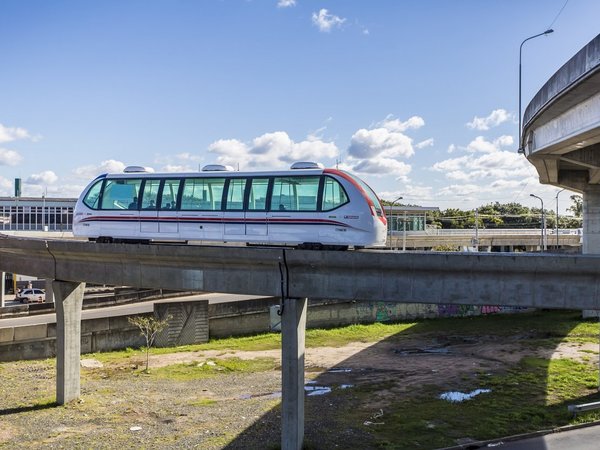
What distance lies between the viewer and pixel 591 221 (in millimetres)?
35844

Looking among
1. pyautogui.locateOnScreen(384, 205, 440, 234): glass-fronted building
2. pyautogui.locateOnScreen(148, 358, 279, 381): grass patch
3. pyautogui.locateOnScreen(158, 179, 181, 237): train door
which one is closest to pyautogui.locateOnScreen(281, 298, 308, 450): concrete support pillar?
pyautogui.locateOnScreen(158, 179, 181, 237): train door

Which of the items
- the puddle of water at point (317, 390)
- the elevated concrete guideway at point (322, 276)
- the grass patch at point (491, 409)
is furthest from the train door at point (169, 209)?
the grass patch at point (491, 409)

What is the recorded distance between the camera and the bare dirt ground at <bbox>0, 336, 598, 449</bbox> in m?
18.5

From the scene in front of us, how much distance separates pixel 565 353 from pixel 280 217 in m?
23.3

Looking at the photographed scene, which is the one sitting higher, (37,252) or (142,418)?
(37,252)

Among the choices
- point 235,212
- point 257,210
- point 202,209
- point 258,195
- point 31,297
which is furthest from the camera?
point 31,297

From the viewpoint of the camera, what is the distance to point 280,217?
18203mm

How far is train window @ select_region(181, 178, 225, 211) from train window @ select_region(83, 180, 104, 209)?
4.12m

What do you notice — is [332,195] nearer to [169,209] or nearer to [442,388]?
[169,209]

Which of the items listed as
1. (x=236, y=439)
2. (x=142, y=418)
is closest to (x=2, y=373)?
(x=142, y=418)

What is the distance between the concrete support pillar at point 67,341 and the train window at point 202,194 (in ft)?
23.3

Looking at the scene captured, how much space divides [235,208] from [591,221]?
27.5 meters

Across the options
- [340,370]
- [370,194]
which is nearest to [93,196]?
[370,194]

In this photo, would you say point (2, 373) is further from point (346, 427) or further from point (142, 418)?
point (346, 427)
